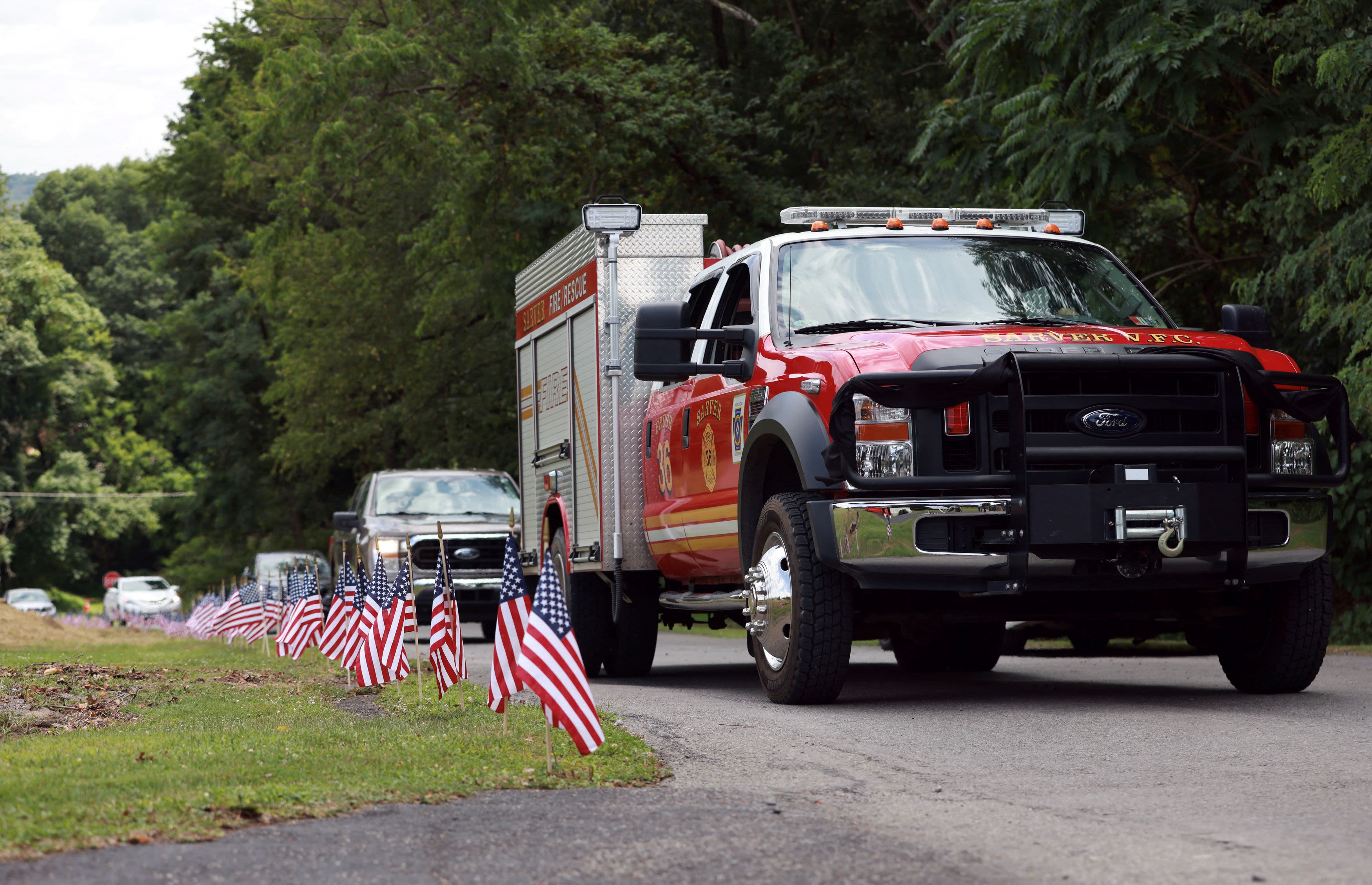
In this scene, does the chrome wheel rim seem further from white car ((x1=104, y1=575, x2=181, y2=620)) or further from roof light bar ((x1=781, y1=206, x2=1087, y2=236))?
white car ((x1=104, y1=575, x2=181, y2=620))

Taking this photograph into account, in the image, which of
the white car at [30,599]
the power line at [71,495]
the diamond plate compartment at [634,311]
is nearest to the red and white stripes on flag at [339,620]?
the diamond plate compartment at [634,311]

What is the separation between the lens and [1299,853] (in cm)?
525

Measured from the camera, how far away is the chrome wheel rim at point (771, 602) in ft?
30.2

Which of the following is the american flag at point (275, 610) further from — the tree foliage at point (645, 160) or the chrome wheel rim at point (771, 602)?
the chrome wheel rim at point (771, 602)

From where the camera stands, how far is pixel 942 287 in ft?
32.3

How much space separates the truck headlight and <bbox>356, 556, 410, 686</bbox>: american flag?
5288mm

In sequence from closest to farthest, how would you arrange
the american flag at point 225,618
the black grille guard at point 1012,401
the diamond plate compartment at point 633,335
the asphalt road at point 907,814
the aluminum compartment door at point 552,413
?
the asphalt road at point 907,814 → the black grille guard at point 1012,401 → the diamond plate compartment at point 633,335 → the aluminum compartment door at point 552,413 → the american flag at point 225,618

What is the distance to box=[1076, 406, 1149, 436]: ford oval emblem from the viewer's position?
28.0 feet

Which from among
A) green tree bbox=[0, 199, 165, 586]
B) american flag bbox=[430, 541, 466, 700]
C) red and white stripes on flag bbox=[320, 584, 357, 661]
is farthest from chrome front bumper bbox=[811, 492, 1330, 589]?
green tree bbox=[0, 199, 165, 586]

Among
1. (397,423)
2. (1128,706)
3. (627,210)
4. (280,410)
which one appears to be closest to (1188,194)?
(627,210)

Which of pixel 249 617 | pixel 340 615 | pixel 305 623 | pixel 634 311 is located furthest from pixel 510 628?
pixel 249 617

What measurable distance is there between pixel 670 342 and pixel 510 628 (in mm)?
2457

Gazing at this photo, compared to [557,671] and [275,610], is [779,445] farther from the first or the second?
[275,610]

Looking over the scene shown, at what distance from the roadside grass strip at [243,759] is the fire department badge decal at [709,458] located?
1693 mm
